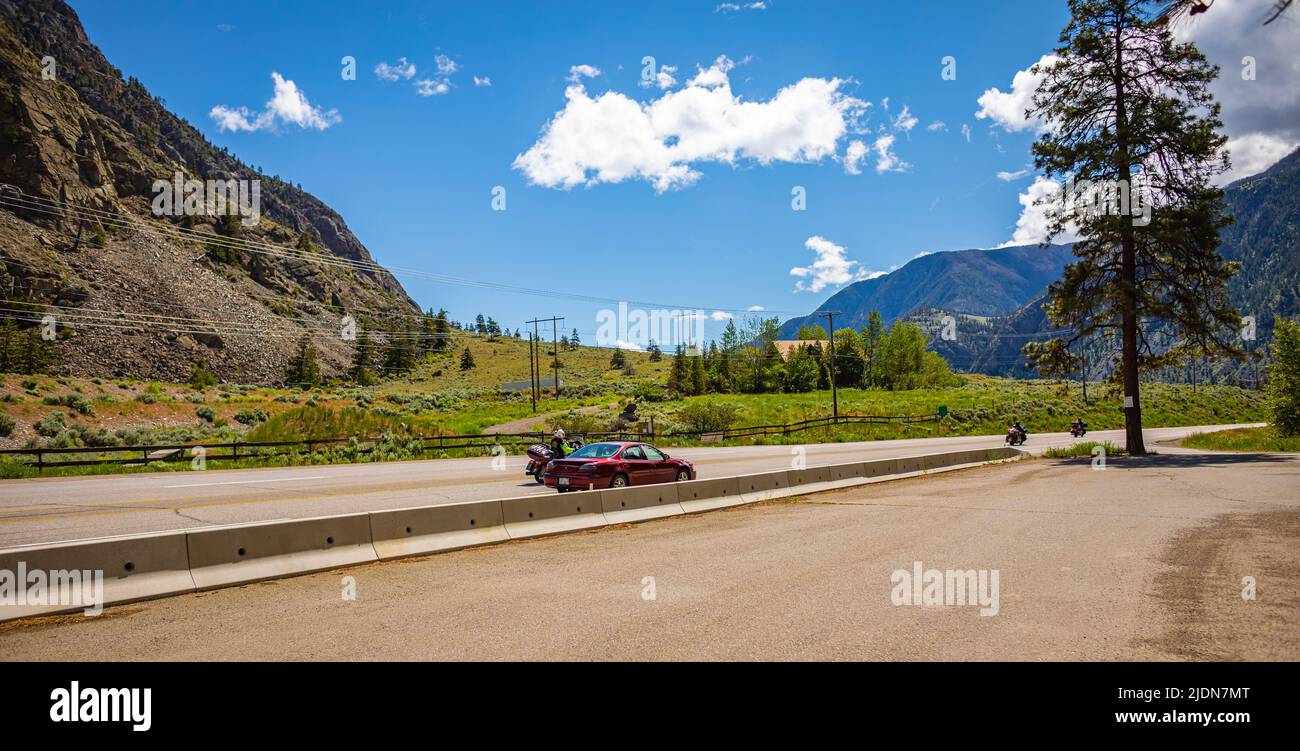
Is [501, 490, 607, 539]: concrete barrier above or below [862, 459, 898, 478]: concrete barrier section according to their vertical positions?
above

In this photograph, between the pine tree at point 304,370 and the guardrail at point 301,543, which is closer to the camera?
the guardrail at point 301,543

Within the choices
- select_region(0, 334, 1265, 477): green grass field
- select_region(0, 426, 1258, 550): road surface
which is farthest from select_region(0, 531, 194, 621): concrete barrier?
select_region(0, 334, 1265, 477): green grass field

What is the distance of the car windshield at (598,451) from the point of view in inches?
666

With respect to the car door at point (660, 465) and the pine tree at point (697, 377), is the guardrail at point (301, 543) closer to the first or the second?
the car door at point (660, 465)

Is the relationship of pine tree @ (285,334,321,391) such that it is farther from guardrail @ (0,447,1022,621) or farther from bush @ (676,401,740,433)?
guardrail @ (0,447,1022,621)

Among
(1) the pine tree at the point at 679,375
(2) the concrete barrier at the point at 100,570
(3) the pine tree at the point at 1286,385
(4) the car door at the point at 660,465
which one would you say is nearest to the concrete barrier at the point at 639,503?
(4) the car door at the point at 660,465

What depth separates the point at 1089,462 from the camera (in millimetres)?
23984

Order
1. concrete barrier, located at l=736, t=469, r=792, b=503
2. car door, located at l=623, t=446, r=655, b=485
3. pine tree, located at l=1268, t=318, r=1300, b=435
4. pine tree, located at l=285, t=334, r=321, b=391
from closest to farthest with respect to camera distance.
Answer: concrete barrier, located at l=736, t=469, r=792, b=503, car door, located at l=623, t=446, r=655, b=485, pine tree, located at l=1268, t=318, r=1300, b=435, pine tree, located at l=285, t=334, r=321, b=391

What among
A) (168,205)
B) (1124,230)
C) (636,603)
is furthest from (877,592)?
(168,205)

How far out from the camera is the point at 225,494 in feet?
54.4

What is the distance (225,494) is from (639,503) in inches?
421

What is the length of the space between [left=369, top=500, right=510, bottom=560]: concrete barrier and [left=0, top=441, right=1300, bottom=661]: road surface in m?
0.32

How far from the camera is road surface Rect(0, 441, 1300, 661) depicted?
17.1 ft
